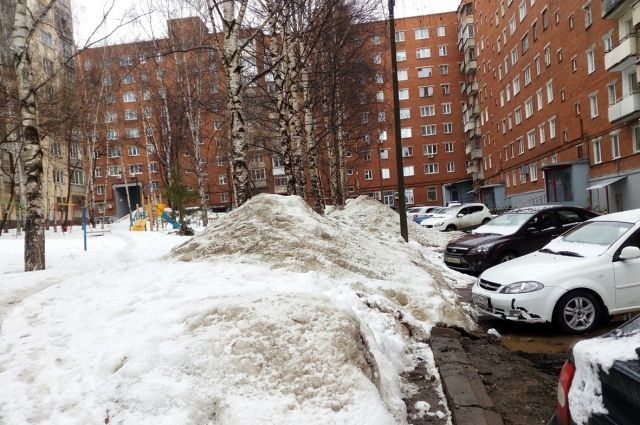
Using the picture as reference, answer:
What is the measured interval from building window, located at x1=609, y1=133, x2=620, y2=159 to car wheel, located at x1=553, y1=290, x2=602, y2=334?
23463 millimetres

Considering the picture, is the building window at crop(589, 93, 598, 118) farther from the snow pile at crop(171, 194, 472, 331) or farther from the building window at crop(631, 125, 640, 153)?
the snow pile at crop(171, 194, 472, 331)

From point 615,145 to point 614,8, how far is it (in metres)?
7.01

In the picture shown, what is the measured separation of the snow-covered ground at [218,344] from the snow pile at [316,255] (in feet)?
0.12

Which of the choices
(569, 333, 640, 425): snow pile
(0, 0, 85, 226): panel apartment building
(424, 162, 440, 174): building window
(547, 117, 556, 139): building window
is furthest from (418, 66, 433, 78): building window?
(569, 333, 640, 425): snow pile

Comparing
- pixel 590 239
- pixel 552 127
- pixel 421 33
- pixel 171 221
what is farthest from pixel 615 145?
pixel 421 33

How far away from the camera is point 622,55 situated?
2303cm

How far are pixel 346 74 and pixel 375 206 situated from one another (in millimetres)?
6092

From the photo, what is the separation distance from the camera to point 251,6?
15719 mm

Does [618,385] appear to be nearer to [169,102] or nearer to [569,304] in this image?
[569,304]

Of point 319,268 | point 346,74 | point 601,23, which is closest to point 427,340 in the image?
point 319,268

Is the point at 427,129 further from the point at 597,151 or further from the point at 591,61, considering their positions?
the point at 597,151

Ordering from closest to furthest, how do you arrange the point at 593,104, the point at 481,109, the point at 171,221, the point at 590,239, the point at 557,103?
the point at 590,239, the point at 171,221, the point at 593,104, the point at 557,103, the point at 481,109

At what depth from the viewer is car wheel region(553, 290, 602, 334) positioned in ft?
18.7

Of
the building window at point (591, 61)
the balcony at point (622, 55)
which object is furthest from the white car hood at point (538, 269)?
the building window at point (591, 61)
